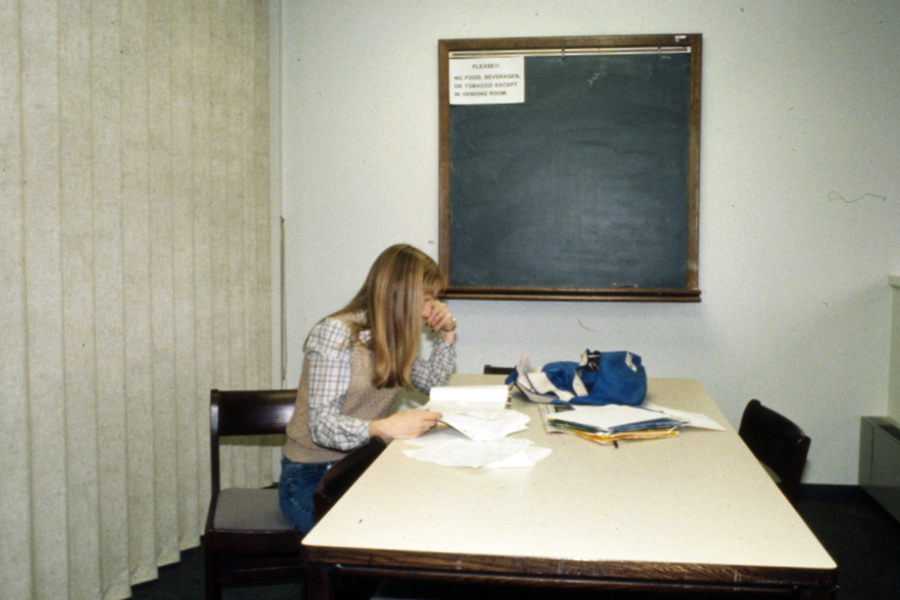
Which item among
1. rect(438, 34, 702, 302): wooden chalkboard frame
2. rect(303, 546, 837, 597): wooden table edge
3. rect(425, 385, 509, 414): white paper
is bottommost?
rect(303, 546, 837, 597): wooden table edge

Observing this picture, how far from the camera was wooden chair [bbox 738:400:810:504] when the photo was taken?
1.58 metres

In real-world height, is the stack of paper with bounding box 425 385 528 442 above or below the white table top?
above

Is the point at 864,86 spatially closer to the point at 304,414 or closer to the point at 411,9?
the point at 411,9

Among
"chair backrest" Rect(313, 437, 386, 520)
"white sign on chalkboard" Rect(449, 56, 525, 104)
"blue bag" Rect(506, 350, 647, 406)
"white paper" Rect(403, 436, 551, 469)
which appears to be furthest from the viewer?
"white sign on chalkboard" Rect(449, 56, 525, 104)

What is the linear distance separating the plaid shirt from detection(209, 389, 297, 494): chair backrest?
0.35m

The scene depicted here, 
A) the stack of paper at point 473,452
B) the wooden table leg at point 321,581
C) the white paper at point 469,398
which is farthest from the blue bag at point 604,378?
the wooden table leg at point 321,581

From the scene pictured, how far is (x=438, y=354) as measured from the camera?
2.41 metres

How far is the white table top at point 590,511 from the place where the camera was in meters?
1.06

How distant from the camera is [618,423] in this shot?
1742 mm

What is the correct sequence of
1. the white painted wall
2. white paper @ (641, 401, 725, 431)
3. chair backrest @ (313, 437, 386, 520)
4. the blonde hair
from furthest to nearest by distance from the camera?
the white painted wall < the blonde hair < white paper @ (641, 401, 725, 431) < chair backrest @ (313, 437, 386, 520)

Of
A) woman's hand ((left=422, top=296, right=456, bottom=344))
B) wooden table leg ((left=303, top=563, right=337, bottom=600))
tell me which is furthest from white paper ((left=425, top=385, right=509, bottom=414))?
wooden table leg ((left=303, top=563, right=337, bottom=600))

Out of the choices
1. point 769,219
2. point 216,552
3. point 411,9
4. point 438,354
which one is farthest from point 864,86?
point 216,552

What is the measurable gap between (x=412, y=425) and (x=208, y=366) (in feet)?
4.47

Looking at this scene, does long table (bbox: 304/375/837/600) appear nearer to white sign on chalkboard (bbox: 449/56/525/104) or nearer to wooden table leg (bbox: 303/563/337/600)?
wooden table leg (bbox: 303/563/337/600)
